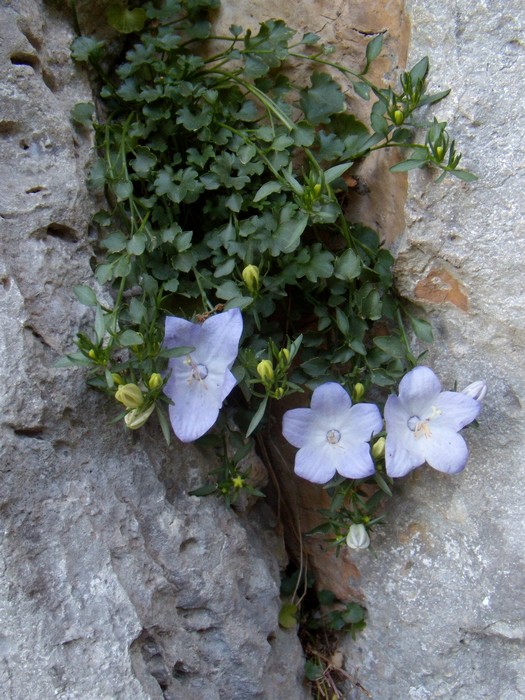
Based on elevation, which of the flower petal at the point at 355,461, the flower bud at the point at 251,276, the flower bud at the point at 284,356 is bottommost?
the flower petal at the point at 355,461

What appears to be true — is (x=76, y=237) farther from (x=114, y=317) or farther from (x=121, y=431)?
(x=121, y=431)

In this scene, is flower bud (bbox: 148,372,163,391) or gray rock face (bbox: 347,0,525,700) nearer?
flower bud (bbox: 148,372,163,391)

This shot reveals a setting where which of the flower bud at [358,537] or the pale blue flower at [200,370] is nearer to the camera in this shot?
the pale blue flower at [200,370]

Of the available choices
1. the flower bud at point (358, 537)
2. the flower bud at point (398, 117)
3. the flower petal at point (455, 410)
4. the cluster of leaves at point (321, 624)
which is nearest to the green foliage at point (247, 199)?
the flower bud at point (398, 117)

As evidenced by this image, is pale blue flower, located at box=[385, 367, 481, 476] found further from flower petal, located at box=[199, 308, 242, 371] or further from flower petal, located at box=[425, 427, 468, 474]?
flower petal, located at box=[199, 308, 242, 371]

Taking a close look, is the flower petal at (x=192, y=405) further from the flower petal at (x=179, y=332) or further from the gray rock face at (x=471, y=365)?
the gray rock face at (x=471, y=365)

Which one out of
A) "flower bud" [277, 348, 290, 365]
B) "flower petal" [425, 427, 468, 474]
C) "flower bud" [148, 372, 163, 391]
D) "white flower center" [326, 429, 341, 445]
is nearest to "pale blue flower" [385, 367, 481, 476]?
"flower petal" [425, 427, 468, 474]
